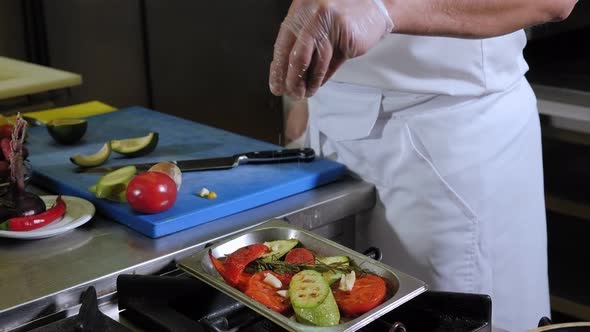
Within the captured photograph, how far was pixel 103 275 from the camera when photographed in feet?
3.23

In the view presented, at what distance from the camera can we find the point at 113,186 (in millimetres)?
1171

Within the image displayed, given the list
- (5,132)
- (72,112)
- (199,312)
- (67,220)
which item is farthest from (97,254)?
(72,112)

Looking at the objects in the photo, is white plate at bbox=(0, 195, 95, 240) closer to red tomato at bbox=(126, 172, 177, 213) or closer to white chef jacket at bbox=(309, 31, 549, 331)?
red tomato at bbox=(126, 172, 177, 213)

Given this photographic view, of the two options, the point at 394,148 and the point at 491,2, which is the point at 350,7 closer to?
the point at 491,2

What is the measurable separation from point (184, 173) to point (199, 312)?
1.35ft

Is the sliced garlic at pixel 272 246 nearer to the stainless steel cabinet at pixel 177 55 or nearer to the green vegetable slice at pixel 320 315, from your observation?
the green vegetable slice at pixel 320 315

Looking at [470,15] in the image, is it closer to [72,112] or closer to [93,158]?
[93,158]

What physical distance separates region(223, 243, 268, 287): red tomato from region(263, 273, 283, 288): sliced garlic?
4 cm

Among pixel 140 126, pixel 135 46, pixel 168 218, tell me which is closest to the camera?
pixel 168 218

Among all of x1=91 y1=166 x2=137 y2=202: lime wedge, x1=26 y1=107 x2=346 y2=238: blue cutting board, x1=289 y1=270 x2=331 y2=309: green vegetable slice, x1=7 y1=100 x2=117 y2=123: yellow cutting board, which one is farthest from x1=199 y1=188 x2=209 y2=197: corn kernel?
x1=7 y1=100 x2=117 y2=123: yellow cutting board

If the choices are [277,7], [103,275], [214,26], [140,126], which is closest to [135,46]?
[214,26]

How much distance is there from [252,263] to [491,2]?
1.56 ft

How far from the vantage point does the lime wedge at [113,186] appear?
3.84 feet

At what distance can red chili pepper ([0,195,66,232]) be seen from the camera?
108cm
